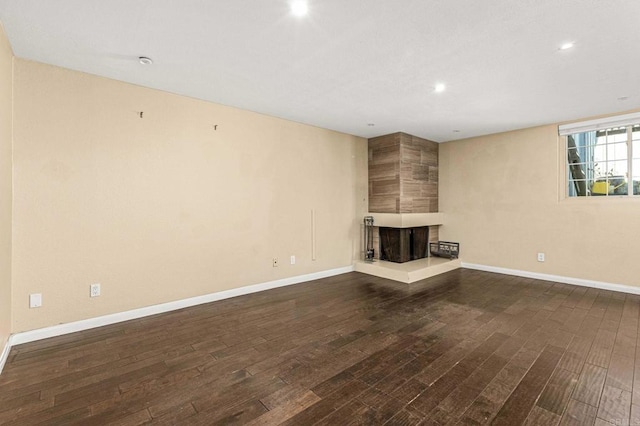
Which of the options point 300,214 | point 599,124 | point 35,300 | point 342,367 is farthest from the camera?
point 300,214

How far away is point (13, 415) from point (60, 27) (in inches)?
105

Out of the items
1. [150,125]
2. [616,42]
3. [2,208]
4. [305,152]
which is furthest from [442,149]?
[2,208]

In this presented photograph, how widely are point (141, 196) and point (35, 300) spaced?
1.32 metres

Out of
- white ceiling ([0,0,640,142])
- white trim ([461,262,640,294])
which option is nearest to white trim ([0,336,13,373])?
white ceiling ([0,0,640,142])

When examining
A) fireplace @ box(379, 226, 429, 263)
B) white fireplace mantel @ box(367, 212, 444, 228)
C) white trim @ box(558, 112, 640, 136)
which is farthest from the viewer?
fireplace @ box(379, 226, 429, 263)

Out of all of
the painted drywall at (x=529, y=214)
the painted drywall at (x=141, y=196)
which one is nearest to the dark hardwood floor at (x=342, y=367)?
the painted drywall at (x=141, y=196)

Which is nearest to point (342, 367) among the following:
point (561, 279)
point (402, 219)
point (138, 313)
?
point (138, 313)

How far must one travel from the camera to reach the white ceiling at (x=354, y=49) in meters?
2.06

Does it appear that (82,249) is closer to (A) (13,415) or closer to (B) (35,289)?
(B) (35,289)

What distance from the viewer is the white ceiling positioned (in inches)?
81.1

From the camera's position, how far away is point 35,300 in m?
2.80

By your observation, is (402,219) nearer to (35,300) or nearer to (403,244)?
(403,244)

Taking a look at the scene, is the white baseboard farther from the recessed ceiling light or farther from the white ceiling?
the recessed ceiling light

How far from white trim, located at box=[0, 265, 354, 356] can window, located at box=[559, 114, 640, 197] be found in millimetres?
4540
